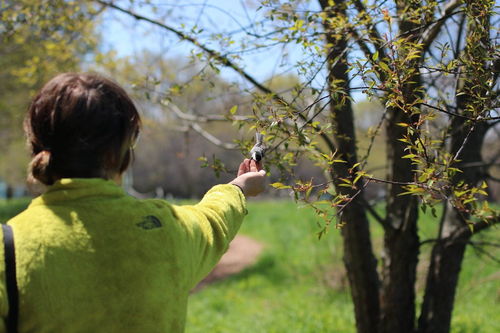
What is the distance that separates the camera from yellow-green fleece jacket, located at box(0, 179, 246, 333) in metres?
1.25

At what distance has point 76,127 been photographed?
4.37 ft

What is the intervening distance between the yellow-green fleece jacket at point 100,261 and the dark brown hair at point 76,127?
59 mm

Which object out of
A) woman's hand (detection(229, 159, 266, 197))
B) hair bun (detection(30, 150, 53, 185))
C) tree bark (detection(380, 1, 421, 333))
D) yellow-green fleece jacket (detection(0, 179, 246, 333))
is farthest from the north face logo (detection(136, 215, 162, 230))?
tree bark (detection(380, 1, 421, 333))

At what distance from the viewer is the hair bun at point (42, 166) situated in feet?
4.47

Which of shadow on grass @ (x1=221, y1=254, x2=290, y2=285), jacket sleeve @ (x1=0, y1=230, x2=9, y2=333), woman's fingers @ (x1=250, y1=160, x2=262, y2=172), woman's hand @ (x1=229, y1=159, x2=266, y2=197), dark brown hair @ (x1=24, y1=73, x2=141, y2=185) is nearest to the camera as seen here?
jacket sleeve @ (x1=0, y1=230, x2=9, y2=333)

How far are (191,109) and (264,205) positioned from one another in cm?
1156

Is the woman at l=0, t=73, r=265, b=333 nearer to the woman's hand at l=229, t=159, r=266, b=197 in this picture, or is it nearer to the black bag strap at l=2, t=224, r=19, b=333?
the black bag strap at l=2, t=224, r=19, b=333

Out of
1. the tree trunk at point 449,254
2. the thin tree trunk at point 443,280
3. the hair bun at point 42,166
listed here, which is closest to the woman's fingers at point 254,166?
the hair bun at point 42,166

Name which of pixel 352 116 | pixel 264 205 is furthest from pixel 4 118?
pixel 352 116

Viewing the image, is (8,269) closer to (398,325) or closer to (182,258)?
(182,258)

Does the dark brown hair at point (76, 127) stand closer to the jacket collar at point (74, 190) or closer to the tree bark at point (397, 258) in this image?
the jacket collar at point (74, 190)

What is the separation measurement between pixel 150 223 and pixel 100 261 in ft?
0.51

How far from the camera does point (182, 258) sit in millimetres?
1415

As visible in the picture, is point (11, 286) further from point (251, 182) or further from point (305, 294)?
point (305, 294)
